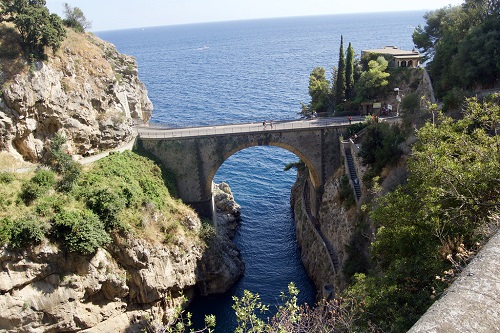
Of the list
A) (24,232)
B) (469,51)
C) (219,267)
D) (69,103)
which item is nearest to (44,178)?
(24,232)

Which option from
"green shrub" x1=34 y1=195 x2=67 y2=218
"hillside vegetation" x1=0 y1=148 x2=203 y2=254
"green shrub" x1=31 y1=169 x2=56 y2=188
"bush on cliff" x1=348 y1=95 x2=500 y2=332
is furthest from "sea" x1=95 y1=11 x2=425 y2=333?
"bush on cliff" x1=348 y1=95 x2=500 y2=332

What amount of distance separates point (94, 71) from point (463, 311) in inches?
1663

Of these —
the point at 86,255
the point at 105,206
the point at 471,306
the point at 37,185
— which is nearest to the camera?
the point at 471,306

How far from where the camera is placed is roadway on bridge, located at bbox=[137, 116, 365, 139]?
1699 inches

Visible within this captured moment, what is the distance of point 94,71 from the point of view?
42250mm

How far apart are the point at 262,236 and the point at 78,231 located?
24207mm

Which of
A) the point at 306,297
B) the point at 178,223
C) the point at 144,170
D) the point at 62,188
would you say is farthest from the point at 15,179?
the point at 306,297

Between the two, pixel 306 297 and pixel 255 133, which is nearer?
pixel 306 297

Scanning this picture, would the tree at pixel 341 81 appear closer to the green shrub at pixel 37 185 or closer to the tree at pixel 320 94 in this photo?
the tree at pixel 320 94

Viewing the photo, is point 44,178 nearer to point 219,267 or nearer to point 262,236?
point 219,267

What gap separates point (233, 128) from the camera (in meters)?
44.2

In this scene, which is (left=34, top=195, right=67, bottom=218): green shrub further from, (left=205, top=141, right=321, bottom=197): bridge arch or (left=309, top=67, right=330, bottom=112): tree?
(left=309, top=67, right=330, bottom=112): tree

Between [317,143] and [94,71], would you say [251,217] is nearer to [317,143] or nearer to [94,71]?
[317,143]

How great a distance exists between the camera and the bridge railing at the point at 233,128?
1698 inches
